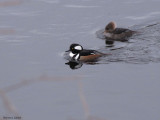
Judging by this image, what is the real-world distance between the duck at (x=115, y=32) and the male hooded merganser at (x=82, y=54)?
1911mm

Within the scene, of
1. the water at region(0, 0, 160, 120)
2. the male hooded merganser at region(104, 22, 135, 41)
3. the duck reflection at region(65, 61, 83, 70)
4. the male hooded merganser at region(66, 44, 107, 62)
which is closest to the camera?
the water at region(0, 0, 160, 120)

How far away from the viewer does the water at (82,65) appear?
8.19 meters

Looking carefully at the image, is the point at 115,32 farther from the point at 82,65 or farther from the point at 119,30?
the point at 82,65

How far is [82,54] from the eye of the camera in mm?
12820

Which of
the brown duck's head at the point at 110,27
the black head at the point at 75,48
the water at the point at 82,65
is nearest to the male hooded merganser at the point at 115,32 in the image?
the brown duck's head at the point at 110,27

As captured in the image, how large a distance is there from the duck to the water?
0.34m

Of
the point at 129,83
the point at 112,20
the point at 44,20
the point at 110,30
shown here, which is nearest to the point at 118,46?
the point at 110,30

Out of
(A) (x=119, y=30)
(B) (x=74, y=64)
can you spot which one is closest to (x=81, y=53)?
(B) (x=74, y=64)

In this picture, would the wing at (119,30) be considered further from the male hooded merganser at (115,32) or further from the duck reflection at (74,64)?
the duck reflection at (74,64)

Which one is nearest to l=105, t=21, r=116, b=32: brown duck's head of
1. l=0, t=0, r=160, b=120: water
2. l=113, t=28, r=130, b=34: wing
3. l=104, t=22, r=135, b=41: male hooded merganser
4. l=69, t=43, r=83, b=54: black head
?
l=104, t=22, r=135, b=41: male hooded merganser

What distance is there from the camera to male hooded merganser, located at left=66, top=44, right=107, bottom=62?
12.6m

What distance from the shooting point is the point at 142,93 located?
8875mm

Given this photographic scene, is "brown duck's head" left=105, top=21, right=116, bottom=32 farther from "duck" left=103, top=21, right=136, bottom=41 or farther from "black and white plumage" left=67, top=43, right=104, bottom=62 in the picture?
"black and white plumage" left=67, top=43, right=104, bottom=62

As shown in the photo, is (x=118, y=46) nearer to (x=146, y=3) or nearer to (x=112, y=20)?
(x=112, y=20)
